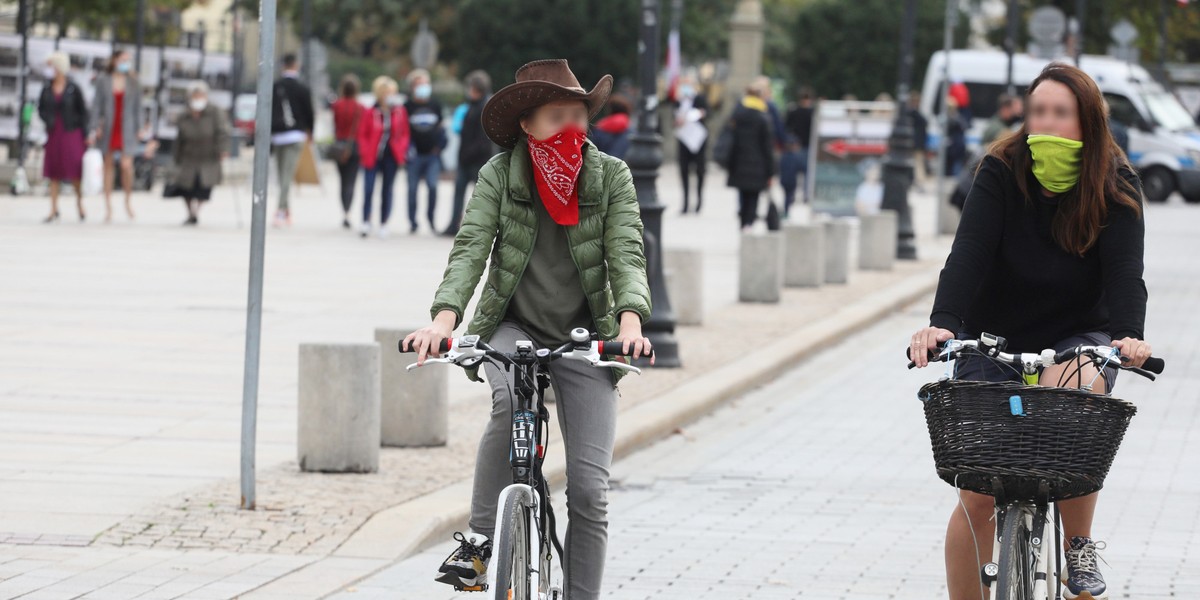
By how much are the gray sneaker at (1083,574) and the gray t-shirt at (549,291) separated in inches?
55.3

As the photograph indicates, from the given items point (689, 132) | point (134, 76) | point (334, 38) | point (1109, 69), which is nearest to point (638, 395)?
point (134, 76)

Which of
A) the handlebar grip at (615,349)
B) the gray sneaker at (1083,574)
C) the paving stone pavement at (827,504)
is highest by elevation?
the handlebar grip at (615,349)

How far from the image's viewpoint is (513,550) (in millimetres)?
4746

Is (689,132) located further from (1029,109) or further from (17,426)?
(1029,109)

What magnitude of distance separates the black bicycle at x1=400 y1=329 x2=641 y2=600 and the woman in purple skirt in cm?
1787

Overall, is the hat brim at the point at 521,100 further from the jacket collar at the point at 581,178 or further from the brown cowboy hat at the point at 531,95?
the jacket collar at the point at 581,178

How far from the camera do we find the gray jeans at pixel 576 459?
5160mm

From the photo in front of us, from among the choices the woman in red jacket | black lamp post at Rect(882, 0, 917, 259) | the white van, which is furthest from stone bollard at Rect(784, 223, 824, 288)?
the white van

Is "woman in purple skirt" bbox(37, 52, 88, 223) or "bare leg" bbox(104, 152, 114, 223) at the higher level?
"woman in purple skirt" bbox(37, 52, 88, 223)

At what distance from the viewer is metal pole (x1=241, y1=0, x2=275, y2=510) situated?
7.36 m

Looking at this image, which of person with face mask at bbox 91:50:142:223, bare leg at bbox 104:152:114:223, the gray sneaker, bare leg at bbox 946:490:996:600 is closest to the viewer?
the gray sneaker

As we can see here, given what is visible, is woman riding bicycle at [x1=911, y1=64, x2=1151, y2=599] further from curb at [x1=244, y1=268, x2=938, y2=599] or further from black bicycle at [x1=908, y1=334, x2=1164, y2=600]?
curb at [x1=244, y1=268, x2=938, y2=599]

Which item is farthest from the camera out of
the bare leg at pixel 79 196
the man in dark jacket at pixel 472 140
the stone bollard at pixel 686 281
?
the bare leg at pixel 79 196

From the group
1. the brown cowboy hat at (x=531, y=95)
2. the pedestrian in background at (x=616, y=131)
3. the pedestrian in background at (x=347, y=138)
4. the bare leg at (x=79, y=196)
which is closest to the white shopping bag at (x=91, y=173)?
the bare leg at (x=79, y=196)
